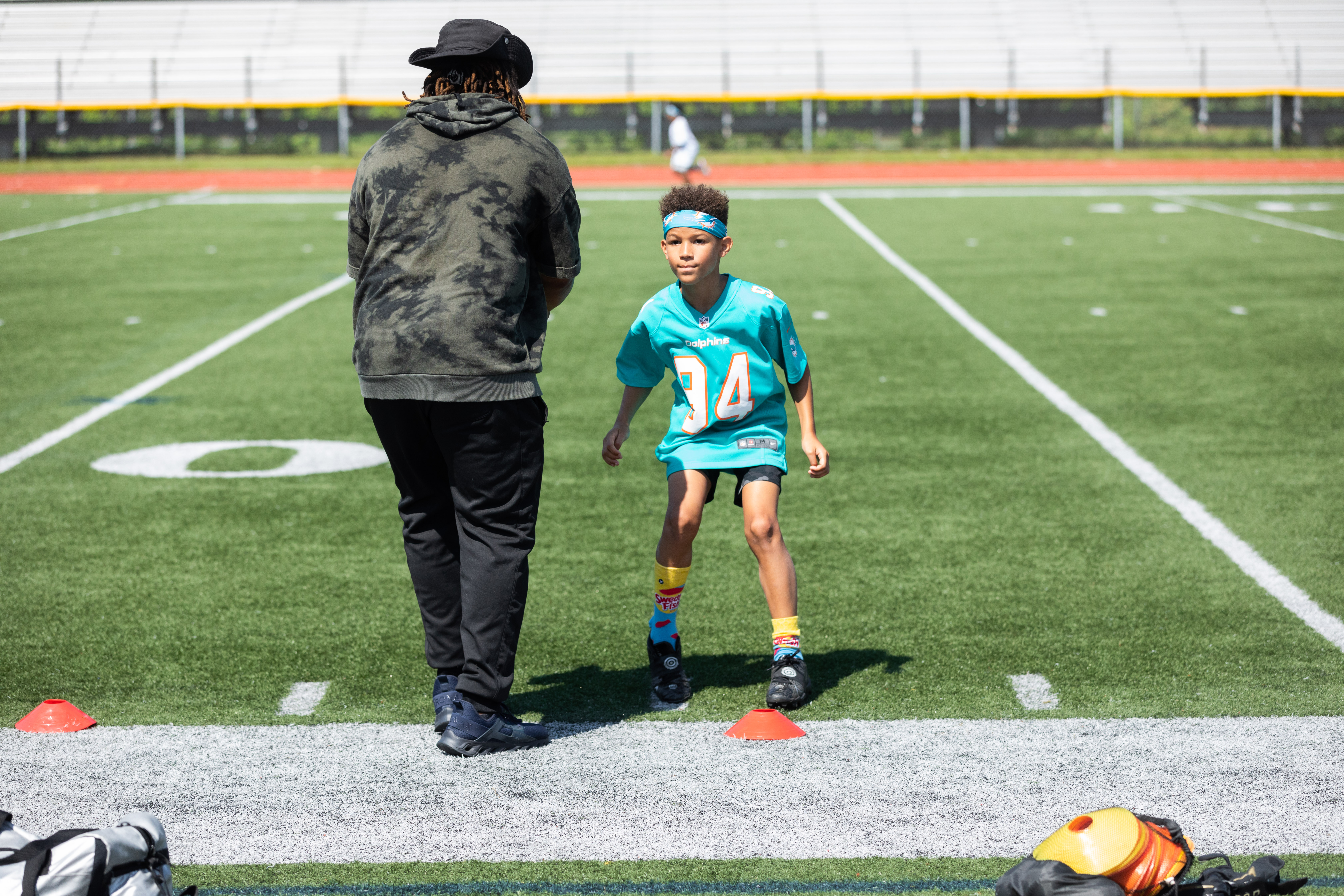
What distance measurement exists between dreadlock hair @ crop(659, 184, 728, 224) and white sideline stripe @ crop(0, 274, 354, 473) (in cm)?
414

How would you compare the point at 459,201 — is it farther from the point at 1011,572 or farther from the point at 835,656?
the point at 1011,572

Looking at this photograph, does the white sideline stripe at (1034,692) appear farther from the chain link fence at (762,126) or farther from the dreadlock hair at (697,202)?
the chain link fence at (762,126)

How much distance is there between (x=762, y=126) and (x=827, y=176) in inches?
360

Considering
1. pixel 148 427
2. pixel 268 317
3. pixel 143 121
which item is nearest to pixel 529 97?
pixel 143 121

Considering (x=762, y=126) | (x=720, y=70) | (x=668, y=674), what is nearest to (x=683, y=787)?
(x=668, y=674)

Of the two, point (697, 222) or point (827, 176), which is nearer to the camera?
point (697, 222)

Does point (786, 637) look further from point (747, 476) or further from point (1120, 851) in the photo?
point (1120, 851)

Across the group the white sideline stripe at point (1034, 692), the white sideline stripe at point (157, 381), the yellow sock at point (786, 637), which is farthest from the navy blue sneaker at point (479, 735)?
the white sideline stripe at point (157, 381)

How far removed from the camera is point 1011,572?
18.1ft

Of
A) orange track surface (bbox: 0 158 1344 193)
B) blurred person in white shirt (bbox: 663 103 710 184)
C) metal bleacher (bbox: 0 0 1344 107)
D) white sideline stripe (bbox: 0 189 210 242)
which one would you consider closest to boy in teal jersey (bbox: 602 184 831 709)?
white sideline stripe (bbox: 0 189 210 242)

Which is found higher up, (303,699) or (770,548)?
(770,548)

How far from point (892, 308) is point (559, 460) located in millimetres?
5801

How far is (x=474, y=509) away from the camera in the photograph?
3.71 metres

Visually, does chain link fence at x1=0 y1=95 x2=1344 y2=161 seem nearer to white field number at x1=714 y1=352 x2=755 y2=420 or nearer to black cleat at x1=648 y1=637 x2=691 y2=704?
white field number at x1=714 y1=352 x2=755 y2=420
